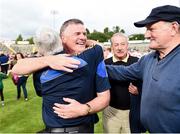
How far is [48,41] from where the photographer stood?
12.1 feet

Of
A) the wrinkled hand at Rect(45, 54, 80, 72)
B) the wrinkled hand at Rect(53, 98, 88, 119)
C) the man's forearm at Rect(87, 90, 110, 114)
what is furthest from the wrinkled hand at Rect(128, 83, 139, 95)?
the wrinkled hand at Rect(45, 54, 80, 72)

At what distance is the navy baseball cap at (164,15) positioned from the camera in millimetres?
3756

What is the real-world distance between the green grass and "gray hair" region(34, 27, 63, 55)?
5371 mm

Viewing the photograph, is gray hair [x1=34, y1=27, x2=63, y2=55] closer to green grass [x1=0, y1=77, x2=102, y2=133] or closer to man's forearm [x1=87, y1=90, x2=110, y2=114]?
man's forearm [x1=87, y1=90, x2=110, y2=114]

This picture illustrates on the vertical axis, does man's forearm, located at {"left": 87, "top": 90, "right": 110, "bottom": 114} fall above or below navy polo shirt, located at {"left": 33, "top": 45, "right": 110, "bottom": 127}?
below

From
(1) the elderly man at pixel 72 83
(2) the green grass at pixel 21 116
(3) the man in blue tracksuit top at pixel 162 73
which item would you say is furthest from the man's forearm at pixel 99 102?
(2) the green grass at pixel 21 116

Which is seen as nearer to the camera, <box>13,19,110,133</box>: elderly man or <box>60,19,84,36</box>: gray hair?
<box>13,19,110,133</box>: elderly man

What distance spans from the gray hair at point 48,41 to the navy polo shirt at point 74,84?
0.19m

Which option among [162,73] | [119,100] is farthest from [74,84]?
[119,100]

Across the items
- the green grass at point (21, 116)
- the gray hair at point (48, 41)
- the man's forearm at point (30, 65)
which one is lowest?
the green grass at point (21, 116)

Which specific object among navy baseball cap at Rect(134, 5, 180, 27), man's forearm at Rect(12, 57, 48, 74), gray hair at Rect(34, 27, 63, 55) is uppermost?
navy baseball cap at Rect(134, 5, 180, 27)

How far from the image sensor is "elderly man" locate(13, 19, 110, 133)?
363 centimetres

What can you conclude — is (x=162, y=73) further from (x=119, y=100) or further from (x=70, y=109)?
(x=119, y=100)

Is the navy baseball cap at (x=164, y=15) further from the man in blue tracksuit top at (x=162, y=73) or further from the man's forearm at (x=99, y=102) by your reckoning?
the man's forearm at (x=99, y=102)
